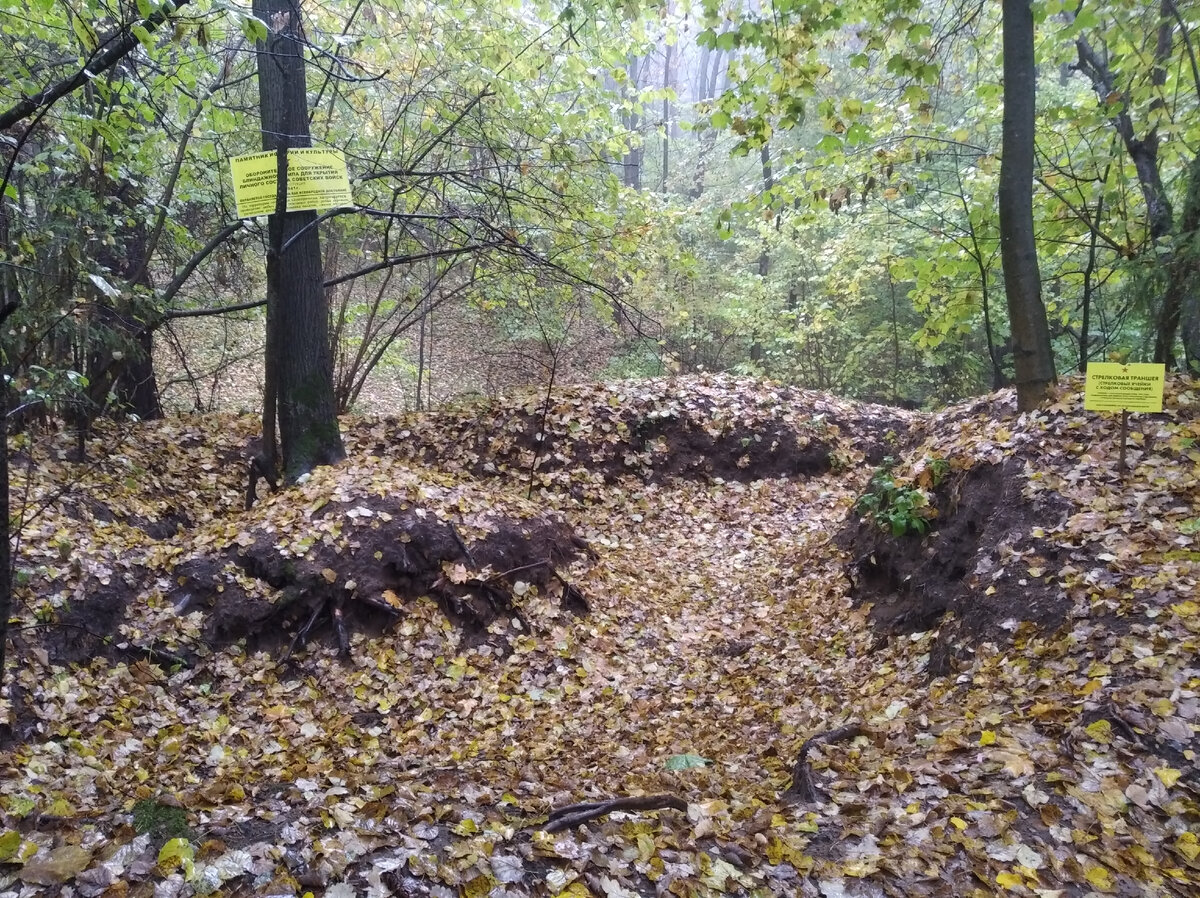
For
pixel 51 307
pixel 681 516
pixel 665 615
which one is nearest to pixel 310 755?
pixel 665 615

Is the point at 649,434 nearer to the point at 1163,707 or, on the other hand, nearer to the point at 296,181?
the point at 296,181

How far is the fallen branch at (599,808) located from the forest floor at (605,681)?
18 mm

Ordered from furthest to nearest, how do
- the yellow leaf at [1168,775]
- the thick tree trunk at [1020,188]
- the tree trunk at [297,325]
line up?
the tree trunk at [297,325]
the thick tree trunk at [1020,188]
the yellow leaf at [1168,775]

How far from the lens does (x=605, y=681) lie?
5074 millimetres

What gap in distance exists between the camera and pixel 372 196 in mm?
7383

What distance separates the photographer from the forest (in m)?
2.66

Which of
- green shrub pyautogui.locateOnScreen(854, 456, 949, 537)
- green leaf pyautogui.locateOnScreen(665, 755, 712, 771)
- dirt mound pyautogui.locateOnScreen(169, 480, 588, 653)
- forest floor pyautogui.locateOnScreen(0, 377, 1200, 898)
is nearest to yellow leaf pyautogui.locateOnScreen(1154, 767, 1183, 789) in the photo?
forest floor pyautogui.locateOnScreen(0, 377, 1200, 898)

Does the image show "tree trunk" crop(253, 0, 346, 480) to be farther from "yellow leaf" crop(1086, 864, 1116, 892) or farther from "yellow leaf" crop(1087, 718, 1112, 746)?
"yellow leaf" crop(1086, 864, 1116, 892)

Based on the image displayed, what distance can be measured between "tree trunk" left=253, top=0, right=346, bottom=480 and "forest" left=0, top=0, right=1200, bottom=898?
0.11 ft

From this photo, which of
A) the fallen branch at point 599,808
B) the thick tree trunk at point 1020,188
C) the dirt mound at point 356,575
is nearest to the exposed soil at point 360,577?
the dirt mound at point 356,575

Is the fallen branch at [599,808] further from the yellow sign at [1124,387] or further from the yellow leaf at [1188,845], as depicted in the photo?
the yellow sign at [1124,387]

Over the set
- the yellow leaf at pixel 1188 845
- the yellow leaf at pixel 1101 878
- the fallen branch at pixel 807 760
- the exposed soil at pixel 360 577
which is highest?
the exposed soil at pixel 360 577

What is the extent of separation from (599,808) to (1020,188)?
16.4 feet

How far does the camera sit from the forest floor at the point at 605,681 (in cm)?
252
